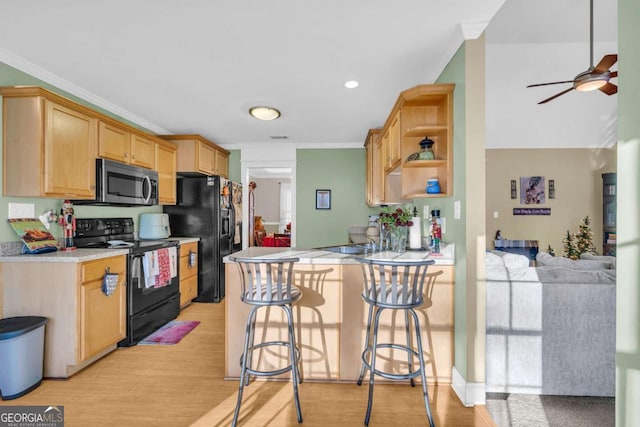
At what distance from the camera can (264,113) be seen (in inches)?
138

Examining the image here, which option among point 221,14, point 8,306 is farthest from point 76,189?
point 221,14

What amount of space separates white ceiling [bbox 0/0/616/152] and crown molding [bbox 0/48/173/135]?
0.01 metres

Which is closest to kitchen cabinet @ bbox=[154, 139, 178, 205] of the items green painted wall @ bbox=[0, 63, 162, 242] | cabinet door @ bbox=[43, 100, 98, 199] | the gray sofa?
green painted wall @ bbox=[0, 63, 162, 242]

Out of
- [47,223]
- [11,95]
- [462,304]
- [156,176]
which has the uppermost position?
[11,95]

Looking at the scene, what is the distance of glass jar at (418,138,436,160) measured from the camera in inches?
95.5

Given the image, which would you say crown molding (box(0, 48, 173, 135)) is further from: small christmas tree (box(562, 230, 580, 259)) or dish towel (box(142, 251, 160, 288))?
small christmas tree (box(562, 230, 580, 259))

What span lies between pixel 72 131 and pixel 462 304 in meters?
3.41

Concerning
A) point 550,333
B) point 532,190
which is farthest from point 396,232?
point 532,190

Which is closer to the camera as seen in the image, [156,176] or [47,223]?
[47,223]

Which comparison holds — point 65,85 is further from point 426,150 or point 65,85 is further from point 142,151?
point 426,150

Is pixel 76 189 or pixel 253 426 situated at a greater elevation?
pixel 76 189

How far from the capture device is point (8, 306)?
233cm

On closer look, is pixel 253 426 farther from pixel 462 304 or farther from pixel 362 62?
pixel 362 62

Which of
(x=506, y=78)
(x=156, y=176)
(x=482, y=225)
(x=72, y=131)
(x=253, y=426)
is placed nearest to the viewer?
(x=253, y=426)
